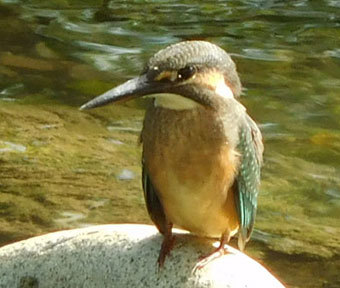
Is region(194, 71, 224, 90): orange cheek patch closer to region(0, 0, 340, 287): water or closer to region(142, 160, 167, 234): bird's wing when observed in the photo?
region(142, 160, 167, 234): bird's wing

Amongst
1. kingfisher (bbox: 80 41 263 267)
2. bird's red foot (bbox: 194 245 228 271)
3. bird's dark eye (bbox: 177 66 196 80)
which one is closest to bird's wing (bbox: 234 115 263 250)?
kingfisher (bbox: 80 41 263 267)

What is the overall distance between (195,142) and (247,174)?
45 cm

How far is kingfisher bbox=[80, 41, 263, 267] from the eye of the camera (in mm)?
4426

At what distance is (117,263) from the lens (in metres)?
5.16

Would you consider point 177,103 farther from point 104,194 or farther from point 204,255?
point 104,194

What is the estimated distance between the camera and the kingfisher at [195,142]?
4.43 metres

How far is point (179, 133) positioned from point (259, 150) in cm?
69

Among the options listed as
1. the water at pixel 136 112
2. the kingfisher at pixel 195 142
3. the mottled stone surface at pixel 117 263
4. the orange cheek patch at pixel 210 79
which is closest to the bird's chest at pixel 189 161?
the kingfisher at pixel 195 142

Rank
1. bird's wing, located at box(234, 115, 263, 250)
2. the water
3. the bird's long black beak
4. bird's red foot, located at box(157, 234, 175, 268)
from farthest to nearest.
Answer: the water
bird's red foot, located at box(157, 234, 175, 268)
bird's wing, located at box(234, 115, 263, 250)
the bird's long black beak

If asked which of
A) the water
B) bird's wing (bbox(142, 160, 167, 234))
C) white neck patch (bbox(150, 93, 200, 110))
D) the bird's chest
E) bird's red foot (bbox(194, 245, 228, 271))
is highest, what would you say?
white neck patch (bbox(150, 93, 200, 110))

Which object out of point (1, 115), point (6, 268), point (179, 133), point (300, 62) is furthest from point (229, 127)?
point (300, 62)

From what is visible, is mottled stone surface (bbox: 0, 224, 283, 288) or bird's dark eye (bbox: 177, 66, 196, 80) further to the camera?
mottled stone surface (bbox: 0, 224, 283, 288)

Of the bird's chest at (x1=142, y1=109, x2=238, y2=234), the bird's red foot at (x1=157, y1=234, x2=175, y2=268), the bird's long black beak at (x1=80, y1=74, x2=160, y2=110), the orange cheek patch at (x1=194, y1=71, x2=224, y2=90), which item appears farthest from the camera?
the bird's red foot at (x1=157, y1=234, x2=175, y2=268)

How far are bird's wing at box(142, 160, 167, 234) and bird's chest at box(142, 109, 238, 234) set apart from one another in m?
0.14
